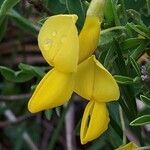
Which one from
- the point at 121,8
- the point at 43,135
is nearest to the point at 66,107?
the point at 43,135

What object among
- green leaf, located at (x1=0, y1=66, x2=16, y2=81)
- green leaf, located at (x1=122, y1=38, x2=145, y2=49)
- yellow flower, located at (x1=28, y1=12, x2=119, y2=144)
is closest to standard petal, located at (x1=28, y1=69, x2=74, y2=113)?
yellow flower, located at (x1=28, y1=12, x2=119, y2=144)

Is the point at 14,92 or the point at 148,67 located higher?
the point at 148,67

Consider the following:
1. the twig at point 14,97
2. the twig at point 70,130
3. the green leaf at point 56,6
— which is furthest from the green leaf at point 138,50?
the twig at point 14,97

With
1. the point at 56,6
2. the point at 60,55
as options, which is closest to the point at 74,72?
the point at 60,55

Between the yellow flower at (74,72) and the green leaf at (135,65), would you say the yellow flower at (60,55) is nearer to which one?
the yellow flower at (74,72)

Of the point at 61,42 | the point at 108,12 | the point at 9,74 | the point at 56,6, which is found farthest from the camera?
the point at 9,74

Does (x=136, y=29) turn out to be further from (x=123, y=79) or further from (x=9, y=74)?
(x=9, y=74)

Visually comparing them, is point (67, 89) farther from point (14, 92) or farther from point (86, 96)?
point (14, 92)
